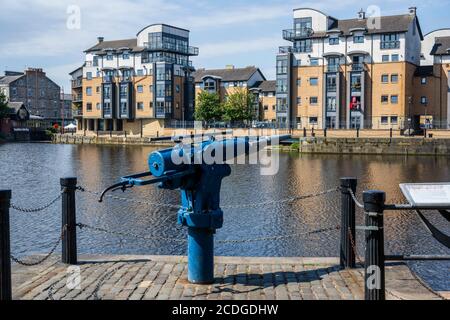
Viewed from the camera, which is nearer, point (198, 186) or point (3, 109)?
point (198, 186)

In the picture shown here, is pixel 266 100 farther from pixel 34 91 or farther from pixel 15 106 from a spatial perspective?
pixel 34 91

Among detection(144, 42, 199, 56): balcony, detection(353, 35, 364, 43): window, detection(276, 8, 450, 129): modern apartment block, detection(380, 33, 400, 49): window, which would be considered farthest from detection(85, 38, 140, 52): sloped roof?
detection(380, 33, 400, 49): window

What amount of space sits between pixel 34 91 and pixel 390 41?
94710 mm

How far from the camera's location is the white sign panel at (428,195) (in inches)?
298

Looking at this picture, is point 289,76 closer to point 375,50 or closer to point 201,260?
point 375,50

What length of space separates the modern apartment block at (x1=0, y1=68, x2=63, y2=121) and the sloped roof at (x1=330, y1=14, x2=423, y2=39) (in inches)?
2972

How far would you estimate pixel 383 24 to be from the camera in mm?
76062

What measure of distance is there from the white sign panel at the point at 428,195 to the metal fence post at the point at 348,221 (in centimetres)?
147

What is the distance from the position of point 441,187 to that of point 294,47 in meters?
74.7

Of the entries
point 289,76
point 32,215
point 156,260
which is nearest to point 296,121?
point 289,76

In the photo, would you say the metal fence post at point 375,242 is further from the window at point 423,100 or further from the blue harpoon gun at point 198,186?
the window at point 423,100

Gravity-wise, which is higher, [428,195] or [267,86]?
[267,86]

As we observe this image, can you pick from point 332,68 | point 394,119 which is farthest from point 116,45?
point 394,119

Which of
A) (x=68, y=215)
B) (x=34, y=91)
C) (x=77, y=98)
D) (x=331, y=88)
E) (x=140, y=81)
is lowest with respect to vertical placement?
(x=68, y=215)
